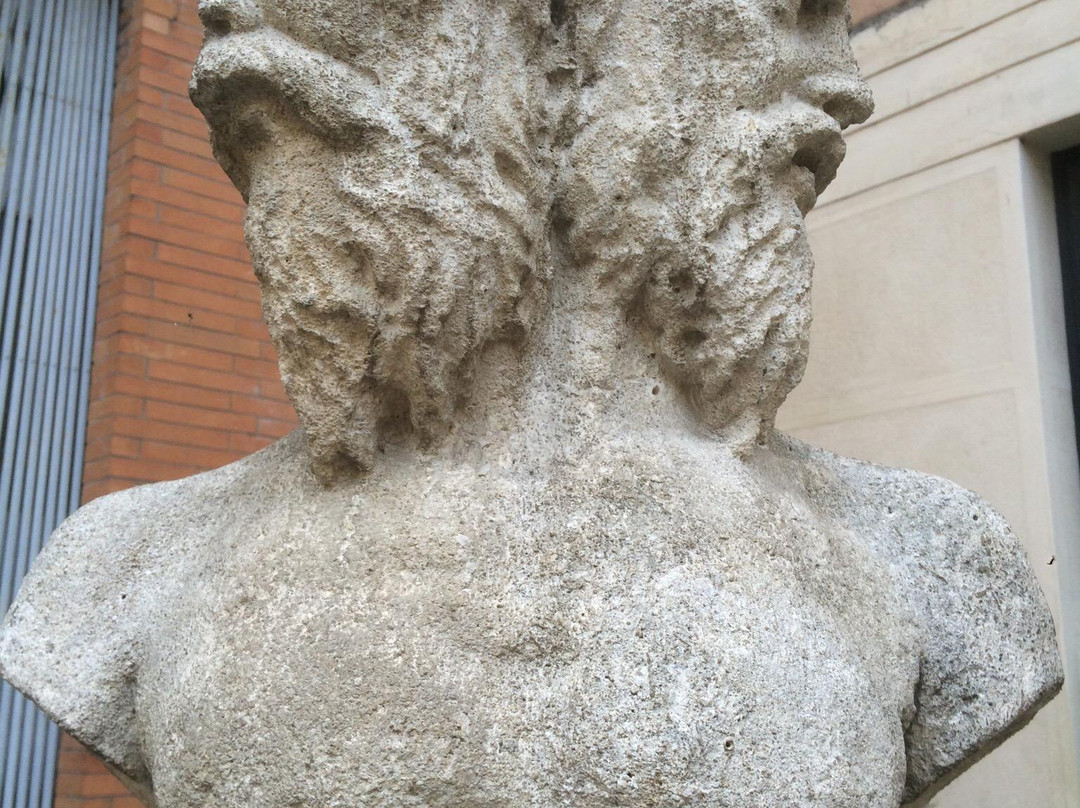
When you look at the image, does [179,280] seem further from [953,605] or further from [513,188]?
[953,605]

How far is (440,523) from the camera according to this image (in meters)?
1.15

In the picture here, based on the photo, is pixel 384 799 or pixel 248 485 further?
pixel 248 485

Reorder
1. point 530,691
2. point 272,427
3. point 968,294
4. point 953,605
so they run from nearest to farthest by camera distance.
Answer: point 530,691 → point 953,605 → point 968,294 → point 272,427

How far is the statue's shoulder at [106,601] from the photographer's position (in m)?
1.32

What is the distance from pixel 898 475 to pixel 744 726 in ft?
1.80

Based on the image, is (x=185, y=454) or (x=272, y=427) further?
(x=272, y=427)

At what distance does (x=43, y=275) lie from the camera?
3.12 metres

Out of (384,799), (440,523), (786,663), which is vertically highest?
(440,523)

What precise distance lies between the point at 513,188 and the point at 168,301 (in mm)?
2211

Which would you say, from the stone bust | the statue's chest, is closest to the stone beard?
the stone bust

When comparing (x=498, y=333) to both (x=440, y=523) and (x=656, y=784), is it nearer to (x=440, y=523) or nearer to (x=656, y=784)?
(x=440, y=523)

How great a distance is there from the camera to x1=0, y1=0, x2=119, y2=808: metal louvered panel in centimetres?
289

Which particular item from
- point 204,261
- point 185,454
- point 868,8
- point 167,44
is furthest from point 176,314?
point 868,8

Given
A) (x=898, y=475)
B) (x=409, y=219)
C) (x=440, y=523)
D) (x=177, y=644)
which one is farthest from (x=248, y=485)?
(x=898, y=475)
